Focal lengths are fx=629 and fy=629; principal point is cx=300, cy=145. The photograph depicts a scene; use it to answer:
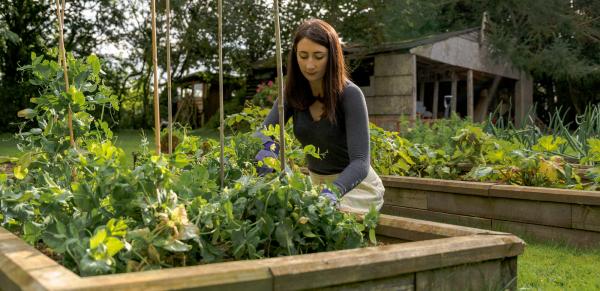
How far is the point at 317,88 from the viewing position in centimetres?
270

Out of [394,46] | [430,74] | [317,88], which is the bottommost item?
[317,88]

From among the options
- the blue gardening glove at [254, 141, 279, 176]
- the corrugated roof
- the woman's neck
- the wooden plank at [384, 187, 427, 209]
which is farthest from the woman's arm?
the corrugated roof

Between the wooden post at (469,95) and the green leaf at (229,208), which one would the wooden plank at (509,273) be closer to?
the green leaf at (229,208)

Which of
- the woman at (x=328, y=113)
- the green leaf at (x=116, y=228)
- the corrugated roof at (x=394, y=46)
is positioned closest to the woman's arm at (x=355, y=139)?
the woman at (x=328, y=113)

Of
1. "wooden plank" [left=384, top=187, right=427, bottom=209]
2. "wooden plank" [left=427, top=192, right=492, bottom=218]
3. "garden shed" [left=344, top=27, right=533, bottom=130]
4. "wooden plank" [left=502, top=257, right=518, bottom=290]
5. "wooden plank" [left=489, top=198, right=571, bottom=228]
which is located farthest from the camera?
"garden shed" [left=344, top=27, right=533, bottom=130]

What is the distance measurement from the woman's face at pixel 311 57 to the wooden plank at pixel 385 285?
3.51ft

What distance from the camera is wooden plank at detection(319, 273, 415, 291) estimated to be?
156 cm

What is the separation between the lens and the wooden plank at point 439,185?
3.93 metres

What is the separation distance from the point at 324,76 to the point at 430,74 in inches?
681

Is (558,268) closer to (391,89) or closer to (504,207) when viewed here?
(504,207)

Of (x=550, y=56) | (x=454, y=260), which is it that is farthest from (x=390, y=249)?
(x=550, y=56)

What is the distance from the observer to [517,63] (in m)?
18.3

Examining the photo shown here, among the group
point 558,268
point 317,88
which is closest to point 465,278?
point 317,88

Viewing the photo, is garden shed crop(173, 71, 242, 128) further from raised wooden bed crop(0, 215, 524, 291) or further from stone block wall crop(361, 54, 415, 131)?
raised wooden bed crop(0, 215, 524, 291)
